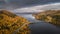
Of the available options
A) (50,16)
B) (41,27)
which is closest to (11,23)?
(41,27)

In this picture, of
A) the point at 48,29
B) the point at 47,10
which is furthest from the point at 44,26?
the point at 47,10

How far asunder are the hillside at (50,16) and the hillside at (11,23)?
0.22 metres

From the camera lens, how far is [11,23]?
6.68ft

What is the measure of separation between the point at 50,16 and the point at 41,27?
234 mm

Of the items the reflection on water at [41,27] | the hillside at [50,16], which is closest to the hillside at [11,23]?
the reflection on water at [41,27]

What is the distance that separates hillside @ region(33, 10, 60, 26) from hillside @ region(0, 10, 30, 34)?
223mm

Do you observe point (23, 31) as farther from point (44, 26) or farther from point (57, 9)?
point (57, 9)

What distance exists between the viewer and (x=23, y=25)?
6.72 ft

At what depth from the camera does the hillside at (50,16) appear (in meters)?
2.04

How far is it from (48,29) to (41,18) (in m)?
0.21

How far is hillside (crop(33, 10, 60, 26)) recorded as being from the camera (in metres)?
2.04

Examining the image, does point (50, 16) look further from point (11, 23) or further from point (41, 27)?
point (11, 23)

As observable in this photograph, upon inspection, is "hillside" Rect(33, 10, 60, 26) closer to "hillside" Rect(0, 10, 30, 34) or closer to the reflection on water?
the reflection on water

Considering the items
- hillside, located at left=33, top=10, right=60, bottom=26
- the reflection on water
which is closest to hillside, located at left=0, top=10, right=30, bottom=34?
the reflection on water
